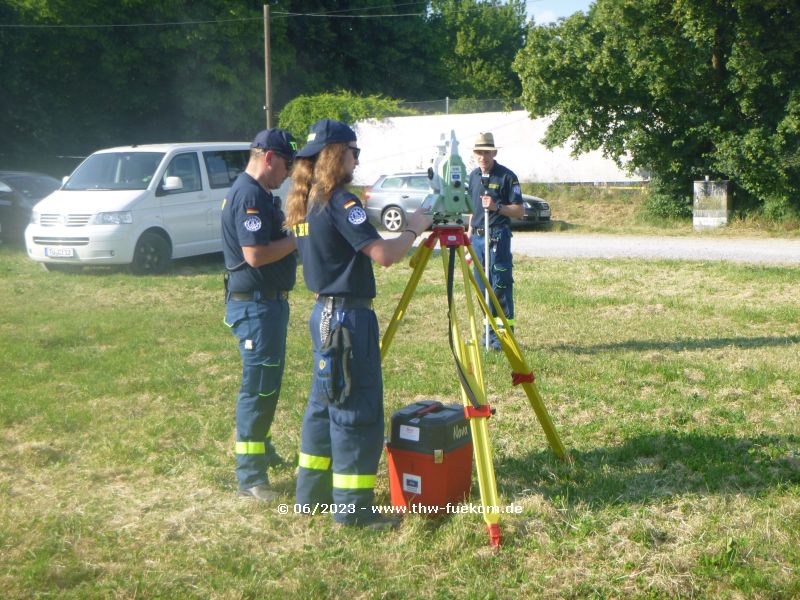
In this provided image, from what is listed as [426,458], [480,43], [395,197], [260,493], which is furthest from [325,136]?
[480,43]

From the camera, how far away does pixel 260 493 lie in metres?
4.97

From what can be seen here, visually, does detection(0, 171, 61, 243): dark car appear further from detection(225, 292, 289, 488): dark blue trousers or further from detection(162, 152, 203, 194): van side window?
detection(225, 292, 289, 488): dark blue trousers

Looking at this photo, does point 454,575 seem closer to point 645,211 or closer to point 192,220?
point 192,220

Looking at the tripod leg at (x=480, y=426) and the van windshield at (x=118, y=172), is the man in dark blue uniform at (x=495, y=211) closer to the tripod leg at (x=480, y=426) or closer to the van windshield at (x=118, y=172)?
the tripod leg at (x=480, y=426)

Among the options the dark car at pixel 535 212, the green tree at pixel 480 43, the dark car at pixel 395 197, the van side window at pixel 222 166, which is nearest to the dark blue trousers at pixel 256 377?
the van side window at pixel 222 166

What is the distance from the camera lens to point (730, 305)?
1060 cm

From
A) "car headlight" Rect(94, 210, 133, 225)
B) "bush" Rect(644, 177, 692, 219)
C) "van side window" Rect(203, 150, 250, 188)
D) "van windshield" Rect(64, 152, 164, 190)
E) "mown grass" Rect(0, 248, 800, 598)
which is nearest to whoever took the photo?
"mown grass" Rect(0, 248, 800, 598)

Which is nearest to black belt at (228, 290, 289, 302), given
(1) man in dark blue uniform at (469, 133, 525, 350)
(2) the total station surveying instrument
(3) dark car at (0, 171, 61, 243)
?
(2) the total station surveying instrument

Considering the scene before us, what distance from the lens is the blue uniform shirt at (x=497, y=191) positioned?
316 inches

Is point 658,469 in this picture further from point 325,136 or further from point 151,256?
point 151,256

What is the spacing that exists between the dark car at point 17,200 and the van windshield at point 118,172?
175 inches

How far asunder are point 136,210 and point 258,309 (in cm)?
896

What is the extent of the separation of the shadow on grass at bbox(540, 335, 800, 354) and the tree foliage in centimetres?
1316

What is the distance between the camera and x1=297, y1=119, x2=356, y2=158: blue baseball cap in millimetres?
4332
